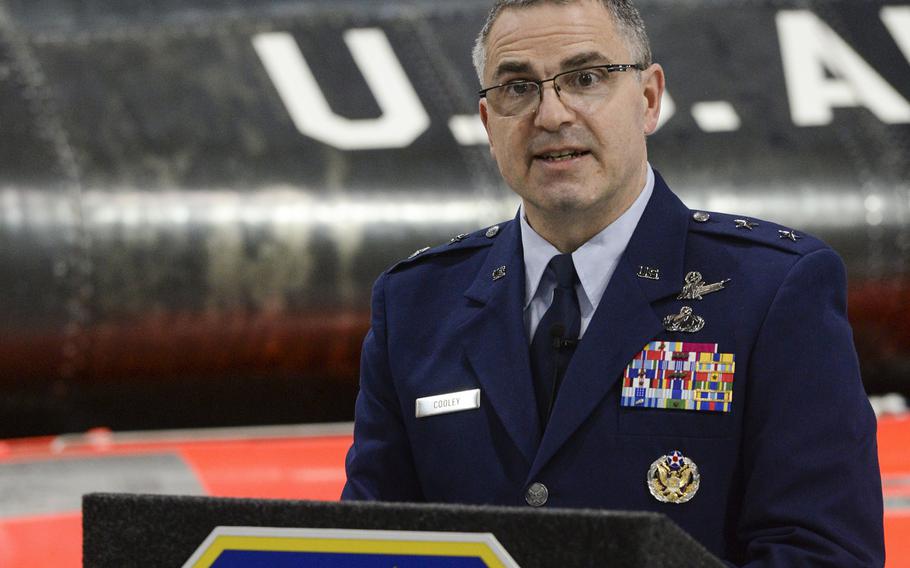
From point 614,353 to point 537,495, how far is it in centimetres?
27

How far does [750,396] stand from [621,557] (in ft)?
2.50

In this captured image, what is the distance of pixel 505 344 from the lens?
74.2 inches

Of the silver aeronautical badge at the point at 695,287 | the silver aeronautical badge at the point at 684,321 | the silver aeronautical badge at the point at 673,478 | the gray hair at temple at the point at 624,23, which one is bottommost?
the silver aeronautical badge at the point at 673,478

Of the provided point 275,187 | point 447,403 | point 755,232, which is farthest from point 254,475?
point 755,232

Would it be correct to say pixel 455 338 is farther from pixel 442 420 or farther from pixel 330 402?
pixel 330 402

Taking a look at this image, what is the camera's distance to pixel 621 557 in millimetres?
999

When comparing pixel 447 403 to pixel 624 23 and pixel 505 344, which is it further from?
pixel 624 23

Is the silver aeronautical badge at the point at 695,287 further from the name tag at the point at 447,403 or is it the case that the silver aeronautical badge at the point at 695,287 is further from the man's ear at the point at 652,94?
the name tag at the point at 447,403

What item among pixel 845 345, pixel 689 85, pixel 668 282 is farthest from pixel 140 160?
pixel 845 345

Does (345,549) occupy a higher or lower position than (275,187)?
lower

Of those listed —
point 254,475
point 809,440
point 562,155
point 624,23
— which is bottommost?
point 254,475

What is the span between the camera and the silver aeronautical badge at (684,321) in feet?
5.88

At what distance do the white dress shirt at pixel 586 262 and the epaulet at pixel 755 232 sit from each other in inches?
4.6

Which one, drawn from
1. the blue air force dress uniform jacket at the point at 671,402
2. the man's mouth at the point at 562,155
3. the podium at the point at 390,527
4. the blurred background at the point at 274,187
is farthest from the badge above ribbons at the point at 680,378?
the blurred background at the point at 274,187
